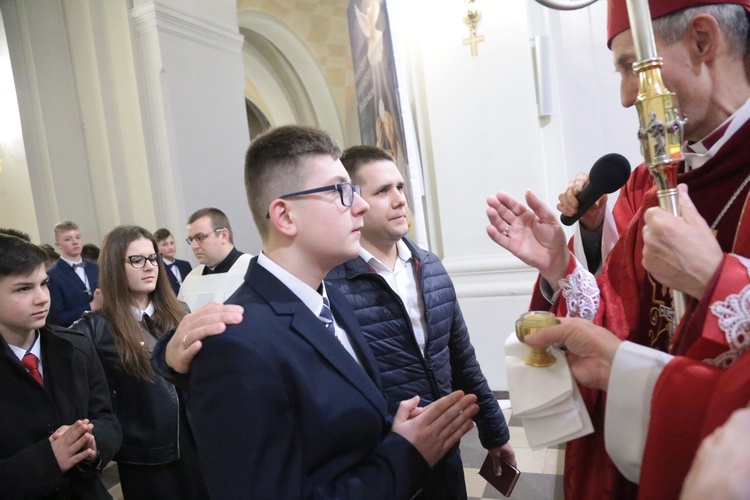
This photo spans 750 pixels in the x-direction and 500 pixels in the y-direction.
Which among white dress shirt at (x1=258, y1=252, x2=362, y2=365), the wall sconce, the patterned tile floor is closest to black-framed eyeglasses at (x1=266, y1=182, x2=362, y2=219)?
white dress shirt at (x1=258, y1=252, x2=362, y2=365)

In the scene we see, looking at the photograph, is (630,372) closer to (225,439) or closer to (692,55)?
(692,55)

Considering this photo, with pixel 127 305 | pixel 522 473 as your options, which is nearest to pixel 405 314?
pixel 127 305

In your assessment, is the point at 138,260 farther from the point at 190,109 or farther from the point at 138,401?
the point at 190,109

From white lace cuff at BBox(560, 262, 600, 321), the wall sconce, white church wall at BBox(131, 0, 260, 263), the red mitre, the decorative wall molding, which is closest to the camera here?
the red mitre

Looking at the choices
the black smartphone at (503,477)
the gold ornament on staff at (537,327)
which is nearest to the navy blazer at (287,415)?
the gold ornament on staff at (537,327)

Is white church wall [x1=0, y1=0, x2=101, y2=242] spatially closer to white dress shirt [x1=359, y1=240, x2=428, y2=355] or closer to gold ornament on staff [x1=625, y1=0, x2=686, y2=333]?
white dress shirt [x1=359, y1=240, x2=428, y2=355]

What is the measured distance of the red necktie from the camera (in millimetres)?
2129

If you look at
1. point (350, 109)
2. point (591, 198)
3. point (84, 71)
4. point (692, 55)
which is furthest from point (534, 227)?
point (350, 109)

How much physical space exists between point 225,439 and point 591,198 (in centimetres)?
109

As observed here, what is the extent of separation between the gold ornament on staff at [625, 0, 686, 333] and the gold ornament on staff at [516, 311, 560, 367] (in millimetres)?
321

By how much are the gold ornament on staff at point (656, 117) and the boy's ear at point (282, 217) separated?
92cm

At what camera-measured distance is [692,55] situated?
4.14 ft

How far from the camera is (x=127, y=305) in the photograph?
2734mm

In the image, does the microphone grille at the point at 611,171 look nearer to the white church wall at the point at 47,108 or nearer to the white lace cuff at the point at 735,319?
the white lace cuff at the point at 735,319
